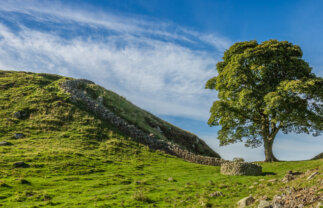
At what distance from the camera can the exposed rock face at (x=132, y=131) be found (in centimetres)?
3838

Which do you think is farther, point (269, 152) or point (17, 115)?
point (17, 115)

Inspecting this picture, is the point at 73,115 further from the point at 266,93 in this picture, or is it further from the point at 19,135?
the point at 266,93

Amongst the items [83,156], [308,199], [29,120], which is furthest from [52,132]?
[308,199]

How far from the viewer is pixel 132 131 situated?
43.8 m

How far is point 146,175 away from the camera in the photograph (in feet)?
86.7

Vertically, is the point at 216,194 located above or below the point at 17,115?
below

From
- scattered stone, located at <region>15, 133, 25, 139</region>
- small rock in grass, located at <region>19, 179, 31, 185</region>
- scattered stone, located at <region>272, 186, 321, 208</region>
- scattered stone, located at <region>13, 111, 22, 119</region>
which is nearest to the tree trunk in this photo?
scattered stone, located at <region>272, 186, 321, 208</region>

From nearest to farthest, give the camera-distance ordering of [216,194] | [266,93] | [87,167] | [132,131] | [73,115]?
[216,194], [87,167], [266,93], [73,115], [132,131]

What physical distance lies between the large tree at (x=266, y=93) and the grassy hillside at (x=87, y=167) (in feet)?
23.4

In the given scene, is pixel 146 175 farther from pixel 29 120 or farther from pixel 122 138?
pixel 29 120

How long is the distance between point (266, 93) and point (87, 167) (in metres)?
27.2

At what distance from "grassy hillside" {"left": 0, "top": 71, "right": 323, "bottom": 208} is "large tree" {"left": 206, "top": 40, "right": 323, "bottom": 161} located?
7122mm

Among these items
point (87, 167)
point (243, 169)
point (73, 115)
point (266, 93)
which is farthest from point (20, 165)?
point (266, 93)

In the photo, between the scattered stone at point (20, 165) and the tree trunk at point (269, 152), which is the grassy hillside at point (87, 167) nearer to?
the scattered stone at point (20, 165)
